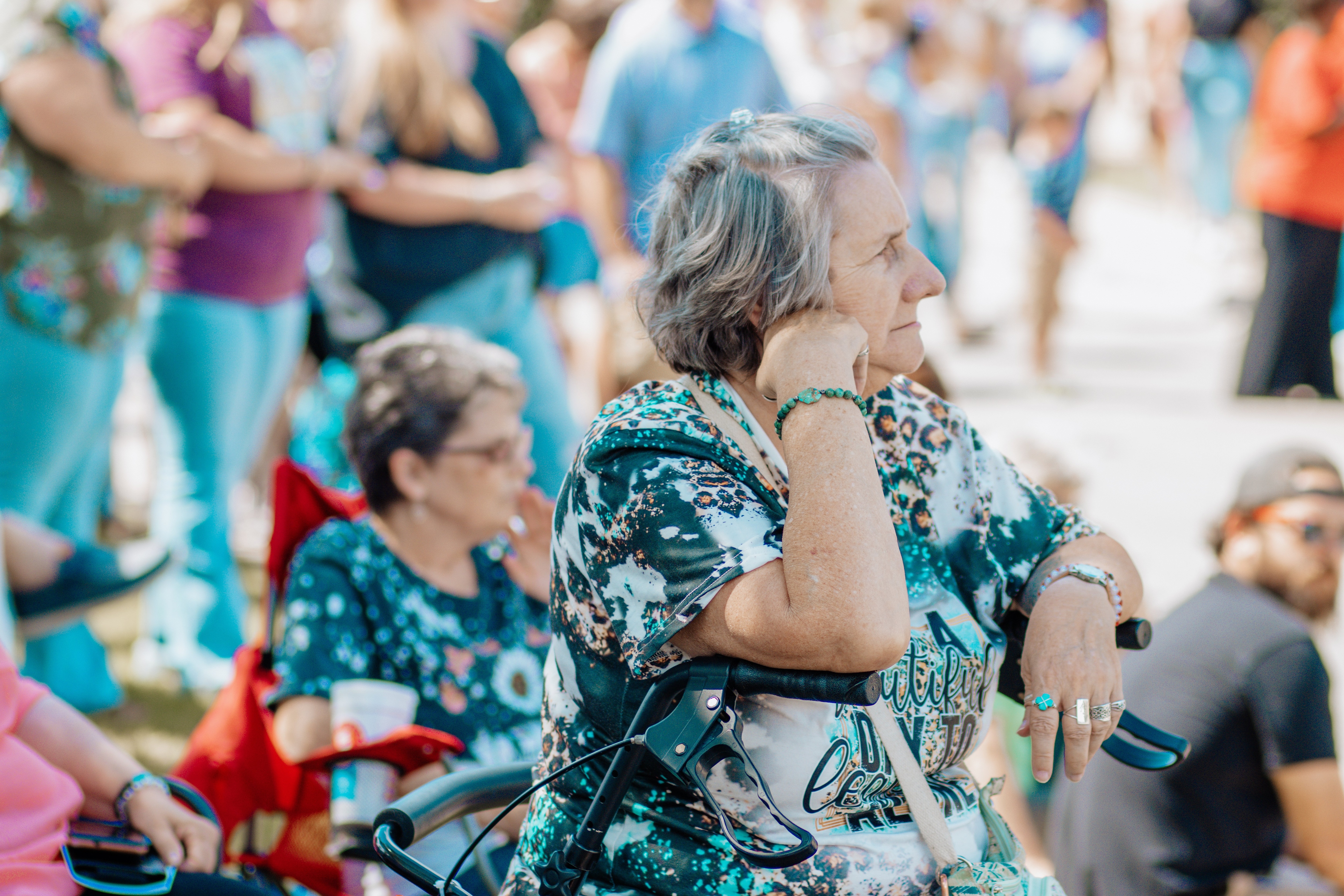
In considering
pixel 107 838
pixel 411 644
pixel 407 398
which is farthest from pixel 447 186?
pixel 107 838

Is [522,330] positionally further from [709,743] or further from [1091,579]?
[709,743]

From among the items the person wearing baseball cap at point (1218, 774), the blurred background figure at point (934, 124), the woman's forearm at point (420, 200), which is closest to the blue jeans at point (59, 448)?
the woman's forearm at point (420, 200)

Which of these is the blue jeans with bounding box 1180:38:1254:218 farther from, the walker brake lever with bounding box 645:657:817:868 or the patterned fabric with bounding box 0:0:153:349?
the walker brake lever with bounding box 645:657:817:868

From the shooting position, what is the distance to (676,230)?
177cm

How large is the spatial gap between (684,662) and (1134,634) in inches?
27.3

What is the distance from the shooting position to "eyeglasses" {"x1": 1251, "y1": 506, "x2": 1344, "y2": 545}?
124 inches

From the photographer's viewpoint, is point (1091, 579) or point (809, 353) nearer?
point (809, 353)

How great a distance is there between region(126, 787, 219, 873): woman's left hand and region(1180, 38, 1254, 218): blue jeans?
11334mm

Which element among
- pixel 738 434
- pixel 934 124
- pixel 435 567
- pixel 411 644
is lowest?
pixel 411 644

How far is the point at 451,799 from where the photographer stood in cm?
195

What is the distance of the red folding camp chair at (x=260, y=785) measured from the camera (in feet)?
7.77

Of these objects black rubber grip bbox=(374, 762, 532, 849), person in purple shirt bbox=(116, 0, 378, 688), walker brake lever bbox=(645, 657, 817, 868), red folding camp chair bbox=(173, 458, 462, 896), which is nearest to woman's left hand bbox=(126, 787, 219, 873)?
red folding camp chair bbox=(173, 458, 462, 896)

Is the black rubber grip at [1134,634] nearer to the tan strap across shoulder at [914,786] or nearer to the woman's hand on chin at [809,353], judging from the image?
the tan strap across shoulder at [914,786]

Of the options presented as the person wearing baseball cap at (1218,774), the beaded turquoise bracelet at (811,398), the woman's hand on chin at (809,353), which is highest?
the woman's hand on chin at (809,353)
